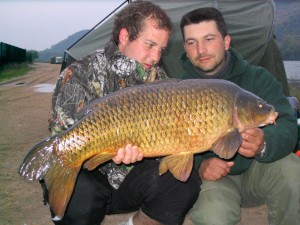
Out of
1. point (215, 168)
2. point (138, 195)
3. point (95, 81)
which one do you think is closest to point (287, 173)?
point (215, 168)

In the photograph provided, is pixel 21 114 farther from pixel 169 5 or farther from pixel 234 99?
pixel 234 99

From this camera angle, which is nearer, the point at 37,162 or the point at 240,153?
Result: the point at 37,162

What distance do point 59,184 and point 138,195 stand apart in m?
0.58

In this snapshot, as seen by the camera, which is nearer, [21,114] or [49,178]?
[49,178]

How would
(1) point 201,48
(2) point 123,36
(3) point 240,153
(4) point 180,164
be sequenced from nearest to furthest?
1. (4) point 180,164
2. (3) point 240,153
3. (2) point 123,36
4. (1) point 201,48

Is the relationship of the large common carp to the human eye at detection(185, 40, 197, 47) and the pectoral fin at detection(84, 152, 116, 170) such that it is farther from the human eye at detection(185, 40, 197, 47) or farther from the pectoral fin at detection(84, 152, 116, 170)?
the human eye at detection(185, 40, 197, 47)

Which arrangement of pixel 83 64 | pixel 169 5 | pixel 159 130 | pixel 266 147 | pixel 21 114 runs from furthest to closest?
pixel 21 114 → pixel 169 5 → pixel 83 64 → pixel 266 147 → pixel 159 130

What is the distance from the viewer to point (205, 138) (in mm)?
2254

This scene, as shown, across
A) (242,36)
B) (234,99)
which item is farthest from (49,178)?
(242,36)

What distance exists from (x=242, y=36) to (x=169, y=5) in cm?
112

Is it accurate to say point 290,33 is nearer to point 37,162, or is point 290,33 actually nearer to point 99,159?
point 99,159

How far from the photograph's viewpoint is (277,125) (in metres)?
2.67

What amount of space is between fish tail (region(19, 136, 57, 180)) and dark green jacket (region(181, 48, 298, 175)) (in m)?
1.12

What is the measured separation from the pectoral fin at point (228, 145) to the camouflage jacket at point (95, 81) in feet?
2.33
